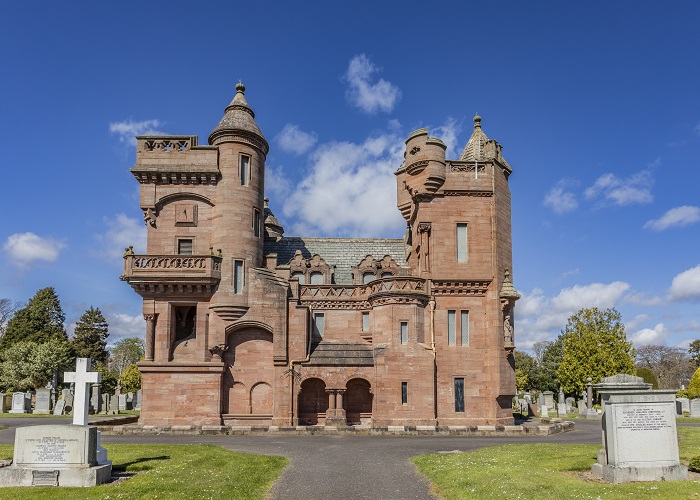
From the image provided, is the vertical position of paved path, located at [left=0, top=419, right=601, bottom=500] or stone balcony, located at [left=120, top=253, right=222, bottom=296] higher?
stone balcony, located at [left=120, top=253, right=222, bottom=296]

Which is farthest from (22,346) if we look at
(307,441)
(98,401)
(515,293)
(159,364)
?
(515,293)

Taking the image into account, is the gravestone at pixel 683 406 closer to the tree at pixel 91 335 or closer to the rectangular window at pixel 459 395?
the rectangular window at pixel 459 395

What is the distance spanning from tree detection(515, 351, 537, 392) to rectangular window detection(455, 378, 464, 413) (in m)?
42.8

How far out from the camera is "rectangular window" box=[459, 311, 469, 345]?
112 feet

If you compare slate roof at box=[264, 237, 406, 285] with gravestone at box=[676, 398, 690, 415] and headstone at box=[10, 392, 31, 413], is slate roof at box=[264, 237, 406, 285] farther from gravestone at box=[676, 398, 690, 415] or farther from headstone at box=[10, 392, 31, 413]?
gravestone at box=[676, 398, 690, 415]

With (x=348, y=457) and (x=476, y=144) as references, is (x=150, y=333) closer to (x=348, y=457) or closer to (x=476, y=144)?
(x=348, y=457)

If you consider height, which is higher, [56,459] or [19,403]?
[56,459]

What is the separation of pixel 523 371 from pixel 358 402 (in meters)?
51.4

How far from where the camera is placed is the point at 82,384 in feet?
54.7

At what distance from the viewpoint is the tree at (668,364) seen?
97.1m

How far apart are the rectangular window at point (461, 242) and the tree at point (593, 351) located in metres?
27.2

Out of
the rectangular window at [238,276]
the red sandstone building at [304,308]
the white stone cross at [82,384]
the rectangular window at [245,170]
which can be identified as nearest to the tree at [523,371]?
the red sandstone building at [304,308]

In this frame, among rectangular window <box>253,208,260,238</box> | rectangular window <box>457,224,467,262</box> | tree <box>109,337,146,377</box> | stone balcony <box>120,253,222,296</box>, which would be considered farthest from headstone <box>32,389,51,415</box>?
tree <box>109,337,146,377</box>

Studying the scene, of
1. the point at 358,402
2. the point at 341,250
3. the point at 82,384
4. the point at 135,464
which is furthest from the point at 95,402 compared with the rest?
the point at 82,384
